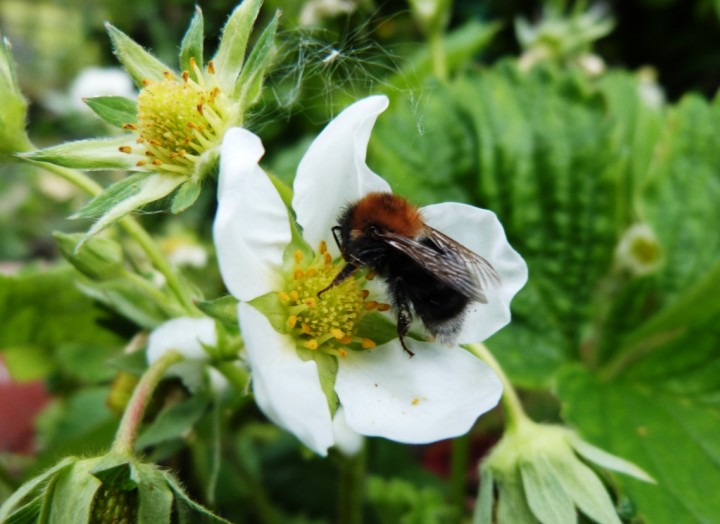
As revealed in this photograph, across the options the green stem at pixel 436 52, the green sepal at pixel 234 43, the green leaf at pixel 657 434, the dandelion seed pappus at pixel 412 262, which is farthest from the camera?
the green stem at pixel 436 52

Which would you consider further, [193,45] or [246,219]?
[193,45]

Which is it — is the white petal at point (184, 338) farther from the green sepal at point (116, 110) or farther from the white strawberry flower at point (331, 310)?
the green sepal at point (116, 110)

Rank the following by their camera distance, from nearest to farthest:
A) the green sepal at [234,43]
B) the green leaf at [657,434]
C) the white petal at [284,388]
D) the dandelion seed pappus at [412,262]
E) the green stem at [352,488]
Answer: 1. the white petal at [284,388]
2. the dandelion seed pappus at [412,262]
3. the green sepal at [234,43]
4. the green leaf at [657,434]
5. the green stem at [352,488]

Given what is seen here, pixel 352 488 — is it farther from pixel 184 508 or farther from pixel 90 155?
pixel 90 155

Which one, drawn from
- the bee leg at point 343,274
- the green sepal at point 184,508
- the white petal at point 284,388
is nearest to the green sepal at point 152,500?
the green sepal at point 184,508

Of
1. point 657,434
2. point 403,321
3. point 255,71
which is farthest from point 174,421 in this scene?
point 657,434

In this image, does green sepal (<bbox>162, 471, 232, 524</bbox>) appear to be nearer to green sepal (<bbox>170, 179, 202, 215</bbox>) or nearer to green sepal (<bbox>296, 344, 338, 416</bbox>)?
green sepal (<bbox>296, 344, 338, 416</bbox>)

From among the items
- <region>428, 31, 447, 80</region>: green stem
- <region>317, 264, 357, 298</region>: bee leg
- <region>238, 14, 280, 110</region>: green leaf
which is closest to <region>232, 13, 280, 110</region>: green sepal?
<region>238, 14, 280, 110</region>: green leaf
